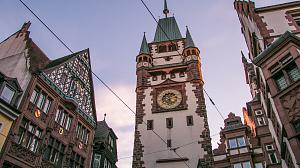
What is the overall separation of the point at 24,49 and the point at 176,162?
1509 centimetres

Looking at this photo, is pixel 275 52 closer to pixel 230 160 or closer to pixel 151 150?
pixel 230 160

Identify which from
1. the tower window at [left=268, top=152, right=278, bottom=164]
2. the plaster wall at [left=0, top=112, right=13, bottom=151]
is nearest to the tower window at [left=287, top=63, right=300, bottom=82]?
the tower window at [left=268, top=152, right=278, bottom=164]

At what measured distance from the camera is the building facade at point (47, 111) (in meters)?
15.5

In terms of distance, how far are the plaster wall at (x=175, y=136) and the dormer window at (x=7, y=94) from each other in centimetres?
1394

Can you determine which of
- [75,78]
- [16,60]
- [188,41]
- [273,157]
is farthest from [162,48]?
[16,60]

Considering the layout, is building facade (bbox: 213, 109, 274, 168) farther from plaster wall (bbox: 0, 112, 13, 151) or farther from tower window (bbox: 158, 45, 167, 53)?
plaster wall (bbox: 0, 112, 13, 151)

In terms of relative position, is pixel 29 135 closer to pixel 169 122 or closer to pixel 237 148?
pixel 169 122

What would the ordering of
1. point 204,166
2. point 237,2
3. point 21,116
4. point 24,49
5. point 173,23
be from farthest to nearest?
point 173,23 < point 204,166 < point 237,2 < point 24,49 < point 21,116

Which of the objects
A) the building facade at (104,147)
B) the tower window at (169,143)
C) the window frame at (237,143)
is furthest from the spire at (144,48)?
the window frame at (237,143)

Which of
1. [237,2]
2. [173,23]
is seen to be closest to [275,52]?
[237,2]

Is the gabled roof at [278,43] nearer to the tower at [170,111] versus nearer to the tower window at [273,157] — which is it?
the tower window at [273,157]

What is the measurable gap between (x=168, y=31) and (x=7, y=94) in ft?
94.5

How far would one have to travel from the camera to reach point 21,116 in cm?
1540

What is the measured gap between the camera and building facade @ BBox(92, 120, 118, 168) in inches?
900
